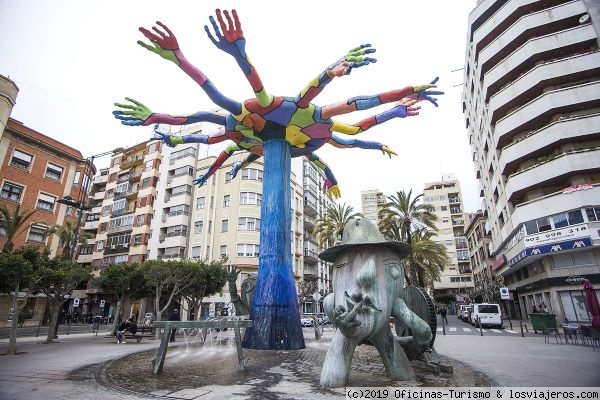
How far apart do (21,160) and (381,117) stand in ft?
105

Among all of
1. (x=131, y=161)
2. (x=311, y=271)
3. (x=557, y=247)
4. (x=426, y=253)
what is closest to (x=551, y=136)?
(x=557, y=247)

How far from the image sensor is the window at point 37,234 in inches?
1171

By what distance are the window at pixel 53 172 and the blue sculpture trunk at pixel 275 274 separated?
2872 cm


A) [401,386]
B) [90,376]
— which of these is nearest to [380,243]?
[401,386]

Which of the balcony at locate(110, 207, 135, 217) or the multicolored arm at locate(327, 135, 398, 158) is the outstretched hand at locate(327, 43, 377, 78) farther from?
the balcony at locate(110, 207, 135, 217)

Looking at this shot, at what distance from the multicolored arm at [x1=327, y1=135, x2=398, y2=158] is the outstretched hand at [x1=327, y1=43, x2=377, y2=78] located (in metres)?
4.70

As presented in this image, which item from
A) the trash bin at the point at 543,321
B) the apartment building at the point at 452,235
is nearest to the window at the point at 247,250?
the trash bin at the point at 543,321

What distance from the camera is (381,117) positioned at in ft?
43.8

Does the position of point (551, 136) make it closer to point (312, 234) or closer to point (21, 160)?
point (312, 234)

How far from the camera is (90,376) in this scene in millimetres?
7574

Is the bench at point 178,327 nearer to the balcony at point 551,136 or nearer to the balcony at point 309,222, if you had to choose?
the balcony at point 551,136

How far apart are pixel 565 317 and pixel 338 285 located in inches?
967

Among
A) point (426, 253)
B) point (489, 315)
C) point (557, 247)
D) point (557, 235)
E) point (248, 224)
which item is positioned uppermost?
point (248, 224)

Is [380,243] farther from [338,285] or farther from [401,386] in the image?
[401,386]
